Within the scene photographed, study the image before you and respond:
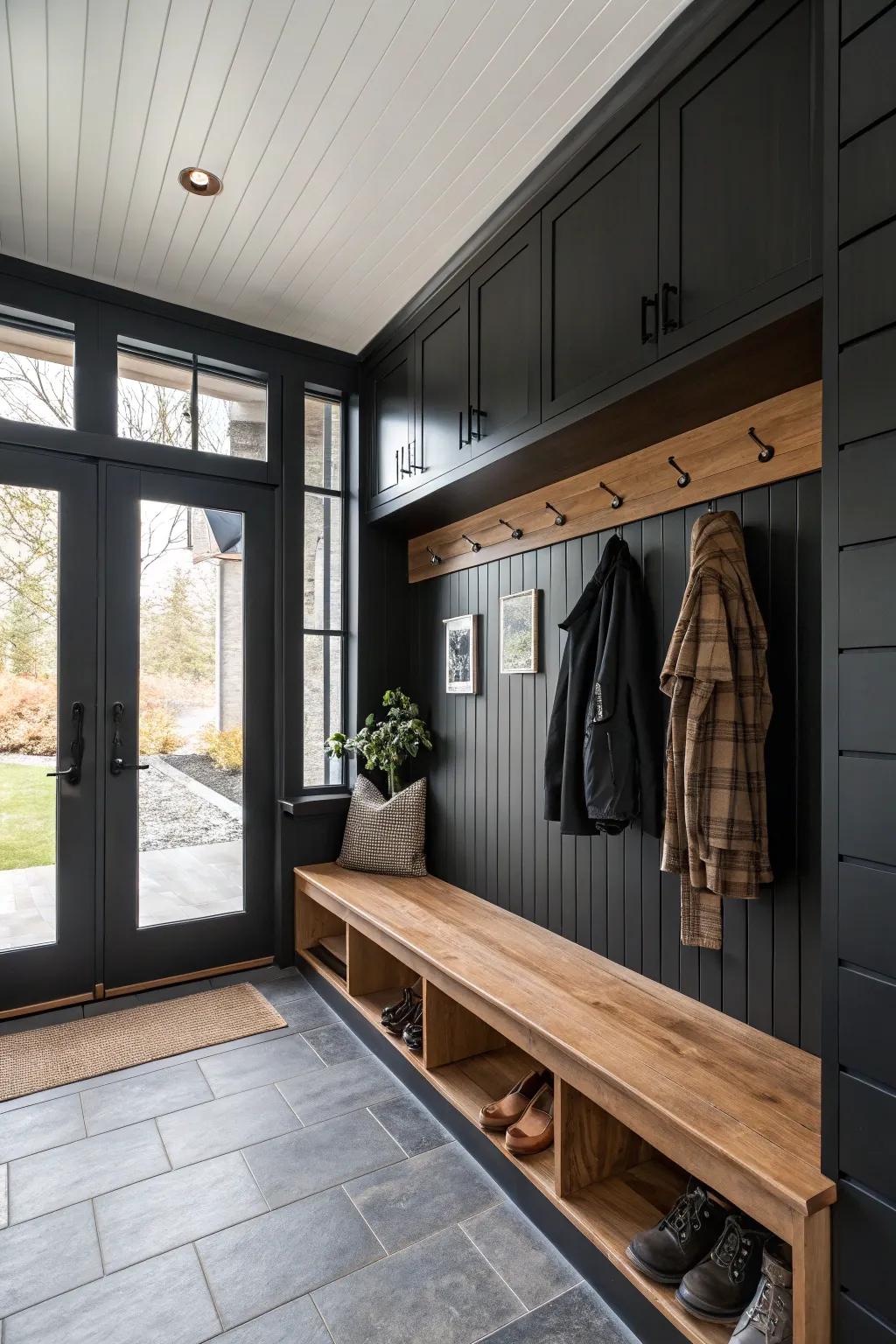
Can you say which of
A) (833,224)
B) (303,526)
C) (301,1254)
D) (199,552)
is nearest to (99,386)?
(199,552)

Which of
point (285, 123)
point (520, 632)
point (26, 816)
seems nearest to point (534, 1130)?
point (520, 632)

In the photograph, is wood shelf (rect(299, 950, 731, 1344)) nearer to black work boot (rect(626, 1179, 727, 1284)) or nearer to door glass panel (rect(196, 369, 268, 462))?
black work boot (rect(626, 1179, 727, 1284))

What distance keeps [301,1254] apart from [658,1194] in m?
0.82

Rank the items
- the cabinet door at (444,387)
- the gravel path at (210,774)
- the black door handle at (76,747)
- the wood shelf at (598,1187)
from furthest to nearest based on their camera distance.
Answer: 1. the gravel path at (210,774)
2. the black door handle at (76,747)
3. the cabinet door at (444,387)
4. the wood shelf at (598,1187)

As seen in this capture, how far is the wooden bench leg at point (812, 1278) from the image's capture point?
118 centimetres

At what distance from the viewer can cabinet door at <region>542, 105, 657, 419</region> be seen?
178 cm

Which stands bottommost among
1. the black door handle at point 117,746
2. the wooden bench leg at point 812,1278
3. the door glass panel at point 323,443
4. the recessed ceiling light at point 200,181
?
the wooden bench leg at point 812,1278

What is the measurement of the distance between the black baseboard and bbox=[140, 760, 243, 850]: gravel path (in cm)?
106

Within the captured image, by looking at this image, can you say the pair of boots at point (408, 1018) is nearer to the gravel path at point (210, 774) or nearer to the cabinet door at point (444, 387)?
the gravel path at point (210, 774)

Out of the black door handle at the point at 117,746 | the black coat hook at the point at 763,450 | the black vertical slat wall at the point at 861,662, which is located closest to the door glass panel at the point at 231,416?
the black door handle at the point at 117,746

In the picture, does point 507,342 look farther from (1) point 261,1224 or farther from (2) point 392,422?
(1) point 261,1224

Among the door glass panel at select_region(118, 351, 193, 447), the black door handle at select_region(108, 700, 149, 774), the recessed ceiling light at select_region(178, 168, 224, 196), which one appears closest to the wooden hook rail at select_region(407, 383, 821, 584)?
the door glass panel at select_region(118, 351, 193, 447)

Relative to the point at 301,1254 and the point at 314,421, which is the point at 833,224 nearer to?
the point at 301,1254

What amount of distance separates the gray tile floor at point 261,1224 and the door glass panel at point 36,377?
94.1 inches
